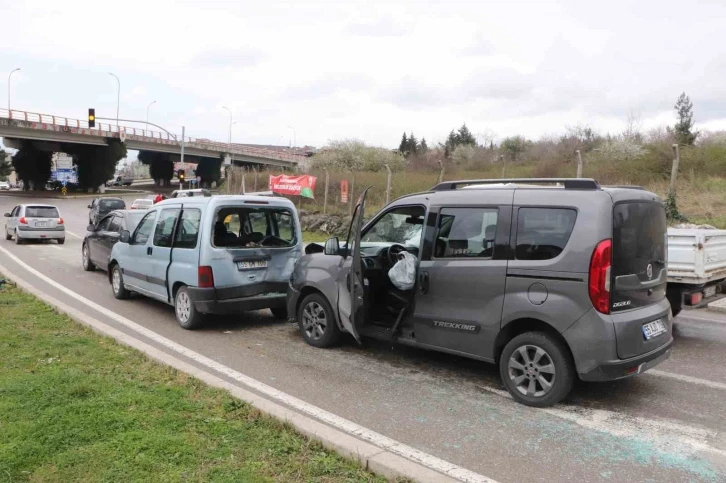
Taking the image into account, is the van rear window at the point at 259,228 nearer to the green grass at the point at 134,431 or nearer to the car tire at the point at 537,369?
the green grass at the point at 134,431

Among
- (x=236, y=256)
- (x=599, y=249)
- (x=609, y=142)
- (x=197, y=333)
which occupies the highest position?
(x=609, y=142)

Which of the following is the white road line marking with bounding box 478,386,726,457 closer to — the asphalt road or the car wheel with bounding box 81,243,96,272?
the asphalt road

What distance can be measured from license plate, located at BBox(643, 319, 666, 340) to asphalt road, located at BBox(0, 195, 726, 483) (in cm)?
64

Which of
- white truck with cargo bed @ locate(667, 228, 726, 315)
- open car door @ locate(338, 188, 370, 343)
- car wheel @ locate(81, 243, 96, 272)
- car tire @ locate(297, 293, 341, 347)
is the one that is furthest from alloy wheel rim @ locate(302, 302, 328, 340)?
Result: car wheel @ locate(81, 243, 96, 272)

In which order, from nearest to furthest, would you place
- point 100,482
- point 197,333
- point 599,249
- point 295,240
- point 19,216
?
point 100,482, point 599,249, point 197,333, point 295,240, point 19,216

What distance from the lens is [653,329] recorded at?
189 inches

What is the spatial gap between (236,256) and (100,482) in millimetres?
→ 4471

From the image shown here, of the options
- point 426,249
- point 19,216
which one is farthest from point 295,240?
point 19,216

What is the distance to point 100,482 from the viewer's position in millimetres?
3293

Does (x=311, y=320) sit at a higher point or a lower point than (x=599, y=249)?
lower

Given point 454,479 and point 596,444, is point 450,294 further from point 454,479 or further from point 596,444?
point 454,479

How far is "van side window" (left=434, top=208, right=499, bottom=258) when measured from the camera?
5.14m

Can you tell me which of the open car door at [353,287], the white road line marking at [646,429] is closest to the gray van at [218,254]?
the open car door at [353,287]

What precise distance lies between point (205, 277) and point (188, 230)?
78 cm
